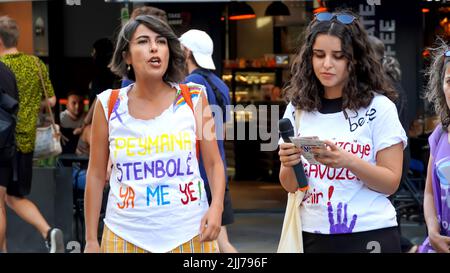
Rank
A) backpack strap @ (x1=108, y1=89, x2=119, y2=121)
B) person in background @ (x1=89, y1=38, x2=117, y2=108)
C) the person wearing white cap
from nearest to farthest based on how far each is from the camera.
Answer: backpack strap @ (x1=108, y1=89, x2=119, y2=121) → the person wearing white cap → person in background @ (x1=89, y1=38, x2=117, y2=108)

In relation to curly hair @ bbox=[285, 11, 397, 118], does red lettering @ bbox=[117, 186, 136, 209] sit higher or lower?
lower

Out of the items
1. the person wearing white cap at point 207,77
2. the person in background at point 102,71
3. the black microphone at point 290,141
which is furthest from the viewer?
the person in background at point 102,71

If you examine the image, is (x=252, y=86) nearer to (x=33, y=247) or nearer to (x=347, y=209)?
(x=33, y=247)

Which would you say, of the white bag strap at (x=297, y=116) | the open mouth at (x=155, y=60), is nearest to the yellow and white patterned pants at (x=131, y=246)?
the white bag strap at (x=297, y=116)

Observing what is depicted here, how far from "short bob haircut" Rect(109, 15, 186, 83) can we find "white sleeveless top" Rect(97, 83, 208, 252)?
233mm

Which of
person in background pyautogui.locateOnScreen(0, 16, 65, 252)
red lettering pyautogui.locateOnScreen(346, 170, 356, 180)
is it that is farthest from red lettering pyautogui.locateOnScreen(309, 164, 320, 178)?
person in background pyautogui.locateOnScreen(0, 16, 65, 252)

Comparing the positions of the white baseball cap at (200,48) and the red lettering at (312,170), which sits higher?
the white baseball cap at (200,48)

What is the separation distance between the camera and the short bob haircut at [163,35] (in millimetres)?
3615

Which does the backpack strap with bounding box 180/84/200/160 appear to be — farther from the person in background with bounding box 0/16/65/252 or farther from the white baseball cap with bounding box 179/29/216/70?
the person in background with bounding box 0/16/65/252

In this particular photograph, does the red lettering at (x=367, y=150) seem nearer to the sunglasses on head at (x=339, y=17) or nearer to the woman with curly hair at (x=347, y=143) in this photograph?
the woman with curly hair at (x=347, y=143)

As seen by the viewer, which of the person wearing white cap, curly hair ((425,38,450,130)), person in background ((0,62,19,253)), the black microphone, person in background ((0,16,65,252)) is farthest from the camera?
person in background ((0,16,65,252))

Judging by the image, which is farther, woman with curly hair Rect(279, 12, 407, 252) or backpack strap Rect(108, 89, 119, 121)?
backpack strap Rect(108, 89, 119, 121)

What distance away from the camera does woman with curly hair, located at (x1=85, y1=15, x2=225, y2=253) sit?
3.42 metres

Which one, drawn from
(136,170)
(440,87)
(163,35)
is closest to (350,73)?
(440,87)
